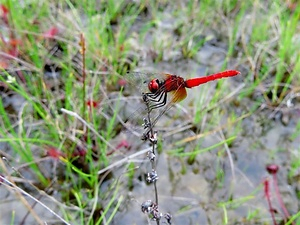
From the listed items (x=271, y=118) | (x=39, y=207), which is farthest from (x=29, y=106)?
(x=271, y=118)

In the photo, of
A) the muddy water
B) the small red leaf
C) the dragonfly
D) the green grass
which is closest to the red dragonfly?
the dragonfly

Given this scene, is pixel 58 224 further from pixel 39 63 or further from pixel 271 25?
pixel 271 25

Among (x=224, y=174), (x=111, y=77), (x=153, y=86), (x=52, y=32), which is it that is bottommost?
(x=153, y=86)

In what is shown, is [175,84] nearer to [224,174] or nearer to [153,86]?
[153,86]

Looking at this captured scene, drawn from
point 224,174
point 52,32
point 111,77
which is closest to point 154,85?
point 224,174

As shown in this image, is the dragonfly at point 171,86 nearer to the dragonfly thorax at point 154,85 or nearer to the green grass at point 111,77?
the dragonfly thorax at point 154,85

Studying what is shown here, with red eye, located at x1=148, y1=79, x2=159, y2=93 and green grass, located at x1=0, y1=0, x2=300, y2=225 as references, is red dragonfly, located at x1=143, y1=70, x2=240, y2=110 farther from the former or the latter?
green grass, located at x1=0, y1=0, x2=300, y2=225
